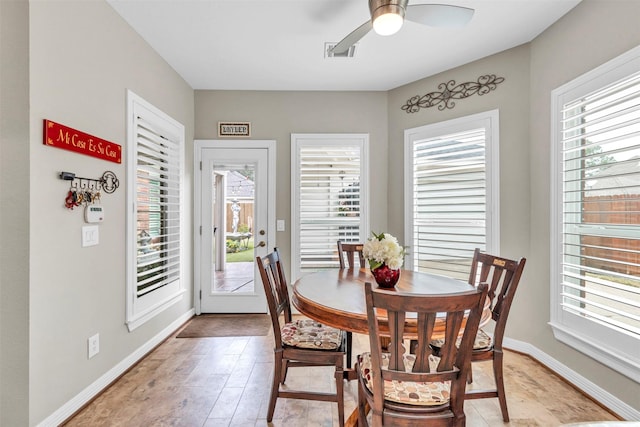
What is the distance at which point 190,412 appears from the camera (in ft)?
6.57

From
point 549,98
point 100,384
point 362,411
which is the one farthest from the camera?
point 549,98

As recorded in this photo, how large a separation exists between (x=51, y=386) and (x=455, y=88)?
396cm

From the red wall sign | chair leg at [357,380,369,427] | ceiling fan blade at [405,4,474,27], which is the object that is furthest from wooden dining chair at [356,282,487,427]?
the red wall sign

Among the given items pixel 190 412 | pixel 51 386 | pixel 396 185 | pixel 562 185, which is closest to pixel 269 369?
pixel 190 412

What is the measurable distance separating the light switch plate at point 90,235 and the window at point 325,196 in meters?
2.06

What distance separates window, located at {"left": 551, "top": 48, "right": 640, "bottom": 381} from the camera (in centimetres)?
191

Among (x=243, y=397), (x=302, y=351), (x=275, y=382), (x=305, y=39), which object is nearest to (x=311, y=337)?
(x=302, y=351)

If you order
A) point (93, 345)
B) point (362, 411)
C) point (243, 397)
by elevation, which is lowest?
point (243, 397)

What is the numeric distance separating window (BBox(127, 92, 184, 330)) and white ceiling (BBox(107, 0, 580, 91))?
620 mm

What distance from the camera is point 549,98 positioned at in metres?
2.58

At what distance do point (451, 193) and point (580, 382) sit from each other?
1.80 metres

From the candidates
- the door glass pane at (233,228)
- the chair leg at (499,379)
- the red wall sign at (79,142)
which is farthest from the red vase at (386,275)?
the door glass pane at (233,228)

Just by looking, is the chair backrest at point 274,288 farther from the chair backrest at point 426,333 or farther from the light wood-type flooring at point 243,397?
the chair backrest at point 426,333

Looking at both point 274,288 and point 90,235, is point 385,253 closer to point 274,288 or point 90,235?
point 274,288
